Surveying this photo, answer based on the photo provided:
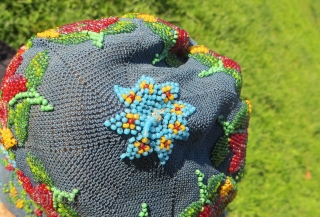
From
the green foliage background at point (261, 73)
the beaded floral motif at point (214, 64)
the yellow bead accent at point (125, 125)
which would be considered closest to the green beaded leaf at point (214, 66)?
the beaded floral motif at point (214, 64)

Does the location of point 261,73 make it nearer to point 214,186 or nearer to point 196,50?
point 196,50

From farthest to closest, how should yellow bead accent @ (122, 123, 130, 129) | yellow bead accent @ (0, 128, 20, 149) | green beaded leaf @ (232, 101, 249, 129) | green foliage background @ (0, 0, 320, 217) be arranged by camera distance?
green foliage background @ (0, 0, 320, 217)
green beaded leaf @ (232, 101, 249, 129)
yellow bead accent @ (0, 128, 20, 149)
yellow bead accent @ (122, 123, 130, 129)

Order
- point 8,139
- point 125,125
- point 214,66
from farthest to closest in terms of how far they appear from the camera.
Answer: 1. point 214,66
2. point 8,139
3. point 125,125

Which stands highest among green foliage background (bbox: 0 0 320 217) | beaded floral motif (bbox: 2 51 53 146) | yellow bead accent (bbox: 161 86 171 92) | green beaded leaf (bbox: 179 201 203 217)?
yellow bead accent (bbox: 161 86 171 92)

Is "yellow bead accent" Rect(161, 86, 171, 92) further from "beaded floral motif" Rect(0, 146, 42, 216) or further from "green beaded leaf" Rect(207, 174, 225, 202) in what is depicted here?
"beaded floral motif" Rect(0, 146, 42, 216)

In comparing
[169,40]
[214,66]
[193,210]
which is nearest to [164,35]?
[169,40]

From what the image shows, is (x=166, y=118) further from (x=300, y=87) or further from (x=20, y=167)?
(x=300, y=87)

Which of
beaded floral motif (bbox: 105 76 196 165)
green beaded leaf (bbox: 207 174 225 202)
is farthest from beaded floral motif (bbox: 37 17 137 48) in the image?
green beaded leaf (bbox: 207 174 225 202)
